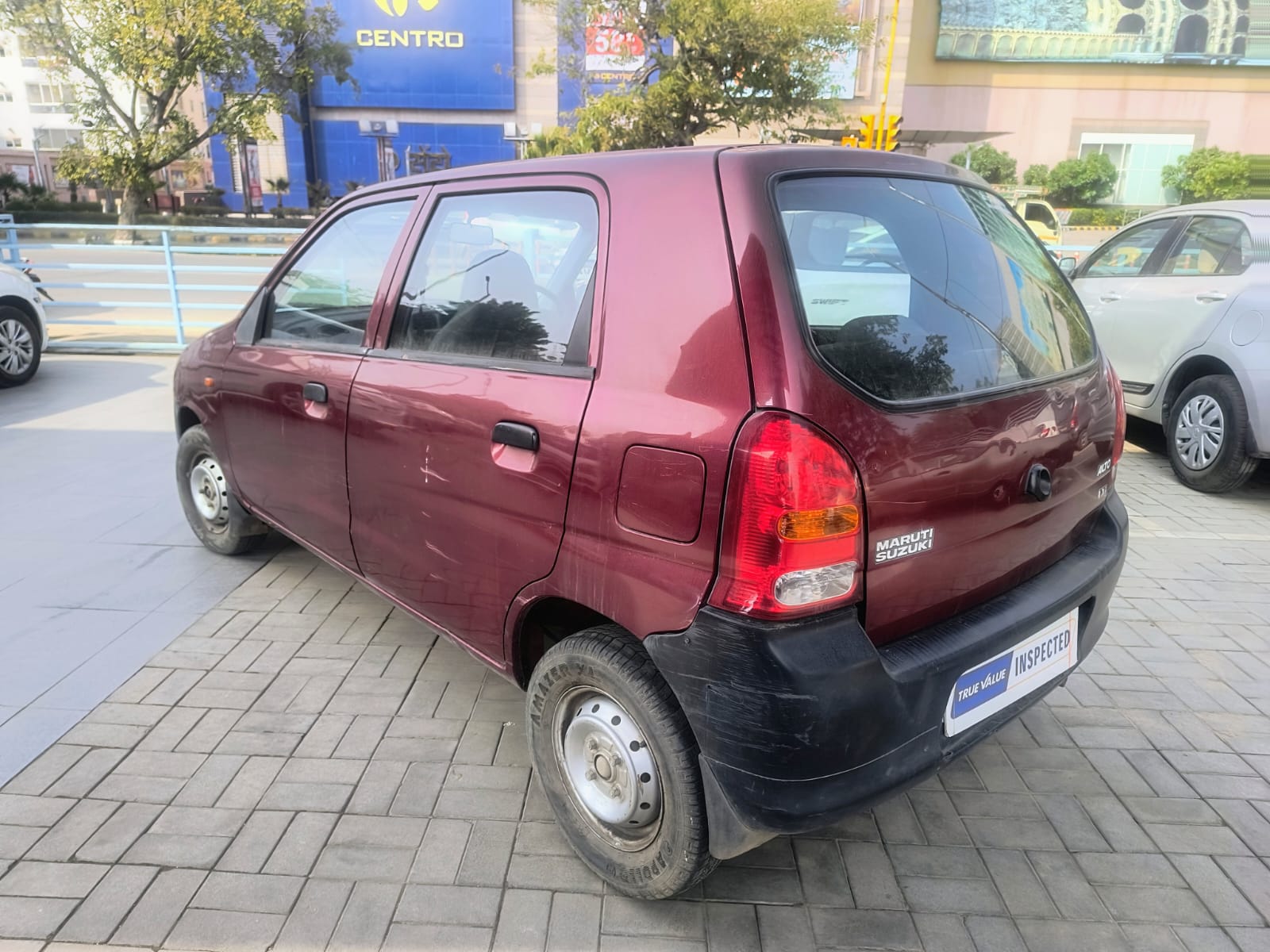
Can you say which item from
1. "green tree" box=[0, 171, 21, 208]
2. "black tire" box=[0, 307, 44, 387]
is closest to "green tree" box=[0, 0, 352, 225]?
"green tree" box=[0, 171, 21, 208]

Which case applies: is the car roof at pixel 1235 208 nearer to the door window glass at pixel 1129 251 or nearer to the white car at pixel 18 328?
the door window glass at pixel 1129 251

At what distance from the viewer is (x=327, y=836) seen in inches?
93.7

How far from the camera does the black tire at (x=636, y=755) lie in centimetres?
193

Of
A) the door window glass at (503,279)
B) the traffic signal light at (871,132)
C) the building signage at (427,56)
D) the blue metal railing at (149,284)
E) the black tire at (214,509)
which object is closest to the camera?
the door window glass at (503,279)

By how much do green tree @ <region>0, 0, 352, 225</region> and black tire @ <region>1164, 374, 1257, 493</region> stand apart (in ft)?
93.2

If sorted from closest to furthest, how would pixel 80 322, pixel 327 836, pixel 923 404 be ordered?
1. pixel 923 404
2. pixel 327 836
3. pixel 80 322

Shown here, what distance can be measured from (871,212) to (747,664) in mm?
1181

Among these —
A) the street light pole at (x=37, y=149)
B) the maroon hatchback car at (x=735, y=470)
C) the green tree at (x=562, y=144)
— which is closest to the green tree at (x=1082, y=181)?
the green tree at (x=562, y=144)

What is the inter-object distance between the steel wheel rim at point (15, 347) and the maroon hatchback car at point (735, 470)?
6803mm

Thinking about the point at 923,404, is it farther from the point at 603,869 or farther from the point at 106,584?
the point at 106,584

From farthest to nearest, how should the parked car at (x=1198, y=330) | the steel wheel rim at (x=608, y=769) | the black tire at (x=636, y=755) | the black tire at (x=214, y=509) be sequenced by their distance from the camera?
the parked car at (x=1198, y=330)
the black tire at (x=214, y=509)
the steel wheel rim at (x=608, y=769)
the black tire at (x=636, y=755)

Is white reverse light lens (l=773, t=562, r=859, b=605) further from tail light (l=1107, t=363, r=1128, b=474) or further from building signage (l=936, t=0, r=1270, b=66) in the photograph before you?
building signage (l=936, t=0, r=1270, b=66)

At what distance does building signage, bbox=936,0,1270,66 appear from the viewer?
42.5 metres

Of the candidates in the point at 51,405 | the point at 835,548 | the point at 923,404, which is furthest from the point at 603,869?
the point at 51,405
